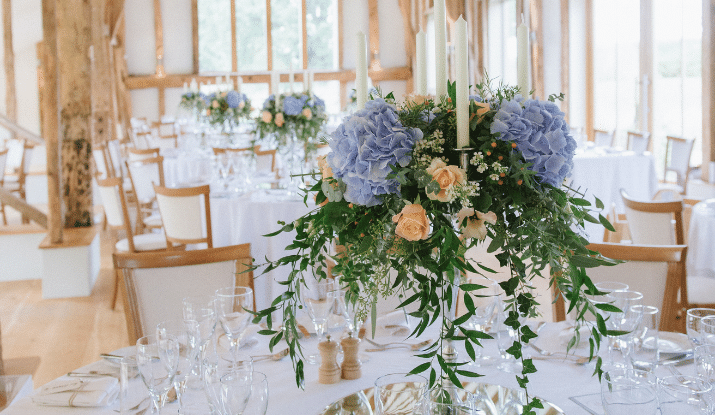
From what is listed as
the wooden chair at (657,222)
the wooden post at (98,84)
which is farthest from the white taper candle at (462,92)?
the wooden post at (98,84)

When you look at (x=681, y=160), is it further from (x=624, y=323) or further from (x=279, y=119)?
(x=624, y=323)

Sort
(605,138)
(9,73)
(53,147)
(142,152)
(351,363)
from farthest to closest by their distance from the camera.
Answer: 1. (9,73)
2. (605,138)
3. (142,152)
4. (53,147)
5. (351,363)

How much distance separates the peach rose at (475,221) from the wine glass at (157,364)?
2.14 feet

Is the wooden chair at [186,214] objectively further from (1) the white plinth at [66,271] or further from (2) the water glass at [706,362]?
(2) the water glass at [706,362]

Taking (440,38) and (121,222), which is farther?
(121,222)

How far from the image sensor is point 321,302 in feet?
5.64

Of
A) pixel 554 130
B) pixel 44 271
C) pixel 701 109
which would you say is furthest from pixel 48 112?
pixel 701 109

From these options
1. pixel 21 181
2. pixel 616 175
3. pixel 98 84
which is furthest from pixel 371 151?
pixel 98 84

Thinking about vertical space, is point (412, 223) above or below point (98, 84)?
below

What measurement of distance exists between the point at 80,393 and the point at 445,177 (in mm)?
991

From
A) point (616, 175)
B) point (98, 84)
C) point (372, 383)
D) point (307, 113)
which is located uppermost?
point (98, 84)

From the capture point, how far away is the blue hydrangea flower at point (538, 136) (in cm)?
127

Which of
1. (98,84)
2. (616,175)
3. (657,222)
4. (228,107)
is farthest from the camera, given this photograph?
(98,84)

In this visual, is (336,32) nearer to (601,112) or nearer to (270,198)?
(601,112)
